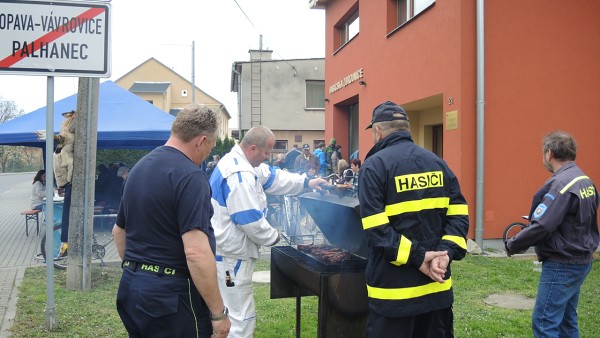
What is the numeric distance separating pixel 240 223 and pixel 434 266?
1475 mm

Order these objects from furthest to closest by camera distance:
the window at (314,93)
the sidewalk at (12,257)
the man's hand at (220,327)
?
the window at (314,93)
the sidewalk at (12,257)
the man's hand at (220,327)

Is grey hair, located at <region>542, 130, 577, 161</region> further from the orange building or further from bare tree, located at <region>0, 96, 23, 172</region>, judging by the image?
bare tree, located at <region>0, 96, 23, 172</region>

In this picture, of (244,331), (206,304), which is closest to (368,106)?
(244,331)

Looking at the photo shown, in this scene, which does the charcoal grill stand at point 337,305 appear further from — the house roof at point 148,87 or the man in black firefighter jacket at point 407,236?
the house roof at point 148,87

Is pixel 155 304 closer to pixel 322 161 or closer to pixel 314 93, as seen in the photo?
pixel 322 161

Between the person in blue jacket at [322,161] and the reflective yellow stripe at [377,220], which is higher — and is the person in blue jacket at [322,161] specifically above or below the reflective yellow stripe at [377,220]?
above

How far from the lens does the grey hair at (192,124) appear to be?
2.88 m

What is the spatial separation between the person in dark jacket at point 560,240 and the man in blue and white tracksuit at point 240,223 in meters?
1.89

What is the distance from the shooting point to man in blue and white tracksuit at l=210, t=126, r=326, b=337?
3.99 meters

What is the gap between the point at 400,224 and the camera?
3221 millimetres

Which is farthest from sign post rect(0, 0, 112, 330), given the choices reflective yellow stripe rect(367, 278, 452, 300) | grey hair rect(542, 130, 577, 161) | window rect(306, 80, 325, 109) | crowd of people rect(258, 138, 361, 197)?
window rect(306, 80, 325, 109)

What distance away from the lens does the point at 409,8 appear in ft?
41.6

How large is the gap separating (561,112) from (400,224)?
7774 millimetres

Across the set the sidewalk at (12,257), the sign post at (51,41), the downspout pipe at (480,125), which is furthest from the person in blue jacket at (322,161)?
the sign post at (51,41)
